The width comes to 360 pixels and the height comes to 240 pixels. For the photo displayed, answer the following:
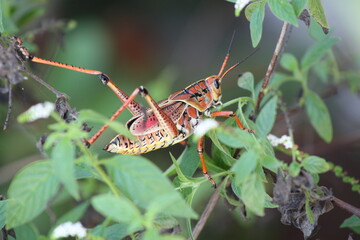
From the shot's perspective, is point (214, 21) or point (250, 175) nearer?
point (250, 175)

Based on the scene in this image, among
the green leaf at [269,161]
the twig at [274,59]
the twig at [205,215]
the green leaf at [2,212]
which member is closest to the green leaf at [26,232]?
the green leaf at [2,212]

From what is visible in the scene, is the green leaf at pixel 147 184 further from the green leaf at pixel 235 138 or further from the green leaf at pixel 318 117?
the green leaf at pixel 318 117

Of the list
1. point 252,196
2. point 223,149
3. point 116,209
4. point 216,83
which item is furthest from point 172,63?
point 116,209

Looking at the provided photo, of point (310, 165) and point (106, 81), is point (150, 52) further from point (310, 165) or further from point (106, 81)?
point (310, 165)

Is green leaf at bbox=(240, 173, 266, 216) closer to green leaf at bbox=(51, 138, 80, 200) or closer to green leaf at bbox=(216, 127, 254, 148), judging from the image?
green leaf at bbox=(216, 127, 254, 148)

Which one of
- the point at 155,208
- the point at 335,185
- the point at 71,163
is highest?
the point at 71,163

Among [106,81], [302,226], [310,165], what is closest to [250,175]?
[310,165]
